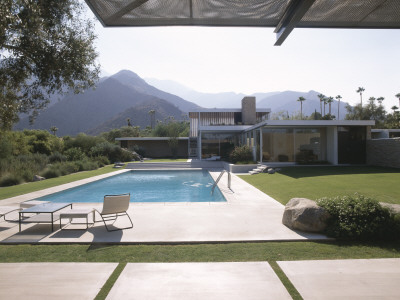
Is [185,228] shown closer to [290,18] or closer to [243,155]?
[290,18]

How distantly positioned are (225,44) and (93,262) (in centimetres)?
353

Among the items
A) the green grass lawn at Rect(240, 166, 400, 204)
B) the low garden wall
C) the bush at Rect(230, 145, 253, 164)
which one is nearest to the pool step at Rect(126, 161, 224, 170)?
the bush at Rect(230, 145, 253, 164)

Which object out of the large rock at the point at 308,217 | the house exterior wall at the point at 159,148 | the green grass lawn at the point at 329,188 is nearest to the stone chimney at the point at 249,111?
the house exterior wall at the point at 159,148

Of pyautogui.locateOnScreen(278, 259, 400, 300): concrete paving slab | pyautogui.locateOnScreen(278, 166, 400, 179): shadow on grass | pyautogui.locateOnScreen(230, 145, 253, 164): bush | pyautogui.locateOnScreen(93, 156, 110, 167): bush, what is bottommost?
pyautogui.locateOnScreen(278, 259, 400, 300): concrete paving slab

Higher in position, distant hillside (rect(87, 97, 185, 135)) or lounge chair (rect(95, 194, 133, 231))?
distant hillside (rect(87, 97, 185, 135))

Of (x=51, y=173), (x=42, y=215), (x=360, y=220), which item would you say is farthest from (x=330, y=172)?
(x=51, y=173)

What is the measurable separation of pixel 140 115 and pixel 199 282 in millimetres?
91098

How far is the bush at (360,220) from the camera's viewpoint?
175 inches

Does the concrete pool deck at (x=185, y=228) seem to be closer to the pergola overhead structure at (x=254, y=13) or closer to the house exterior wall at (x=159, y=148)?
the pergola overhead structure at (x=254, y=13)

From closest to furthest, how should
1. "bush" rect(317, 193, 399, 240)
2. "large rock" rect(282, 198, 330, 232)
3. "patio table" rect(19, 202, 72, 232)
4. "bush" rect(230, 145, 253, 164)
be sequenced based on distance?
"bush" rect(317, 193, 399, 240) → "large rock" rect(282, 198, 330, 232) → "patio table" rect(19, 202, 72, 232) → "bush" rect(230, 145, 253, 164)

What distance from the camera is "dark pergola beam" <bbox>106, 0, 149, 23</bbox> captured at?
2018 mm

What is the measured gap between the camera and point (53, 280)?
309 cm

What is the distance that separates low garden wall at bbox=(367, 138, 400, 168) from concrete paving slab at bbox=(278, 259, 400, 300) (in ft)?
44.9

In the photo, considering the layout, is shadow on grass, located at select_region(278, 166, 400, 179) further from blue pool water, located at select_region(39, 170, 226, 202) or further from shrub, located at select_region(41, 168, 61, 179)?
shrub, located at select_region(41, 168, 61, 179)
